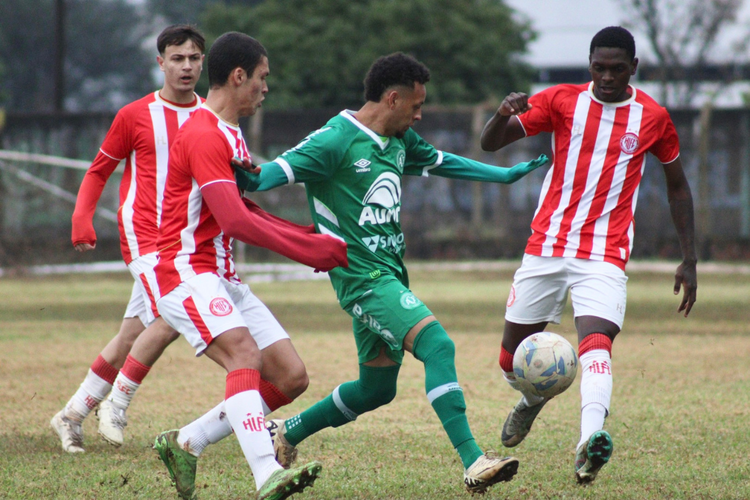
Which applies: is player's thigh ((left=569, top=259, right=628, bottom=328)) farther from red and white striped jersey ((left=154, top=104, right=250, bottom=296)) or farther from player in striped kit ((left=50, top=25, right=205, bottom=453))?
player in striped kit ((left=50, top=25, right=205, bottom=453))

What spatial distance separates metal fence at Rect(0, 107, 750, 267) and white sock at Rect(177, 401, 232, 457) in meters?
15.0

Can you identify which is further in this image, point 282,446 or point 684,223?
point 684,223

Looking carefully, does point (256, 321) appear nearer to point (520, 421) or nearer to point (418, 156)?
point (418, 156)

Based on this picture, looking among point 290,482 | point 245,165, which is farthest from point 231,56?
point 290,482

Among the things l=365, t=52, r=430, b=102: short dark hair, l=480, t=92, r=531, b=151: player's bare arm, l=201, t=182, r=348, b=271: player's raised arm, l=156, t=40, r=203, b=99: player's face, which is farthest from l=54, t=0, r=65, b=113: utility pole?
l=201, t=182, r=348, b=271: player's raised arm

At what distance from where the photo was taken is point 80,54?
2283 inches

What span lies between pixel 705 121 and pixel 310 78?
14045 mm

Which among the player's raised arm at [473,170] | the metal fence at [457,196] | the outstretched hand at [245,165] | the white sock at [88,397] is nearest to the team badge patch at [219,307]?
the outstretched hand at [245,165]

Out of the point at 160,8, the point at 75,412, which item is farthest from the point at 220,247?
the point at 160,8

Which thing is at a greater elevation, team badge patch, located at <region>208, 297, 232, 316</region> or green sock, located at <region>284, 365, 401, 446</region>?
team badge patch, located at <region>208, 297, 232, 316</region>

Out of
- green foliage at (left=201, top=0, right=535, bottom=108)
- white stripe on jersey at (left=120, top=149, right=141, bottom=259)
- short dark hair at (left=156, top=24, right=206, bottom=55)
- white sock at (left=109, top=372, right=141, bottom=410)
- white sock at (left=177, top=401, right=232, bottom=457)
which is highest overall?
green foliage at (left=201, top=0, right=535, bottom=108)

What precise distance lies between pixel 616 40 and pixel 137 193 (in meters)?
2.84

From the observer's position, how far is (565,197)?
17.3ft

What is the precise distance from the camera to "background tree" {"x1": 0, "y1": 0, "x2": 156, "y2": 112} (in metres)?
54.2
